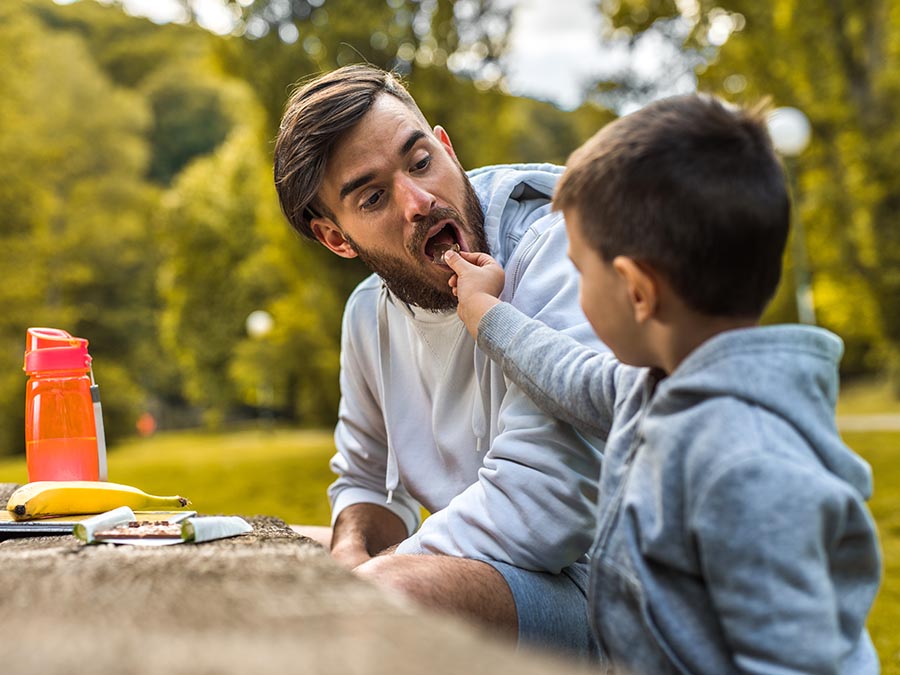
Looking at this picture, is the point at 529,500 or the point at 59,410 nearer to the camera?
the point at 529,500

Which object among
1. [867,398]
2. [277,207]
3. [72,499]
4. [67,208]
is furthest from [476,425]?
[67,208]

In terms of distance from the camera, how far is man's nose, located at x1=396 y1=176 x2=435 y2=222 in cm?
239

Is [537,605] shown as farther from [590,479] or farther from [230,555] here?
[230,555]

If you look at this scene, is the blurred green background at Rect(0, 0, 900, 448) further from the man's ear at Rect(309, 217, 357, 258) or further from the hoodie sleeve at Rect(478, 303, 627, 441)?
the man's ear at Rect(309, 217, 357, 258)

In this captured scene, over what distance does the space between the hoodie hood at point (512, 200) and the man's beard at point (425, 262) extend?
3 centimetres

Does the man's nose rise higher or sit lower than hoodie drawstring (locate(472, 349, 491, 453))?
higher

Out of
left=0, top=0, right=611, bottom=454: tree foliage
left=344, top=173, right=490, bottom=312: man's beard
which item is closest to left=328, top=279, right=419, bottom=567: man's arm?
left=344, top=173, right=490, bottom=312: man's beard

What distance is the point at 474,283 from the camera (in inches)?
84.9

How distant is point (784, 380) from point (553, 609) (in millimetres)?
849

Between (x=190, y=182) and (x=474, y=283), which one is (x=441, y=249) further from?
(x=190, y=182)

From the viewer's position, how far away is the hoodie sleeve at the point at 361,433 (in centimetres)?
277

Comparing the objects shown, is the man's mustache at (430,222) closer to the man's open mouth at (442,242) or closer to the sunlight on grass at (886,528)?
the man's open mouth at (442,242)

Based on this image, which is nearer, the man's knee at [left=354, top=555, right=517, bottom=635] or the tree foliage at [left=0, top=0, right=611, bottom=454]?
the man's knee at [left=354, top=555, right=517, bottom=635]

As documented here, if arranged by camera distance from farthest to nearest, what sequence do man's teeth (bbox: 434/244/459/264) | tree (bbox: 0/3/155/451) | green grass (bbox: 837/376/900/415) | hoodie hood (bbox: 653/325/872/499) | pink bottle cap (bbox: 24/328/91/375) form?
green grass (bbox: 837/376/900/415), tree (bbox: 0/3/155/451), man's teeth (bbox: 434/244/459/264), pink bottle cap (bbox: 24/328/91/375), hoodie hood (bbox: 653/325/872/499)
